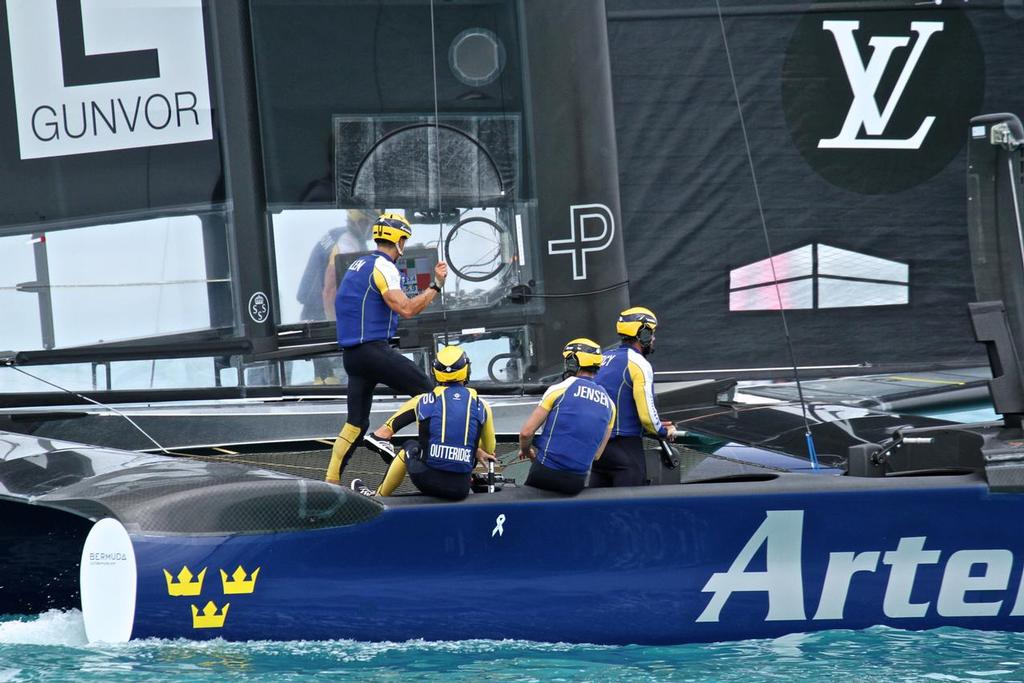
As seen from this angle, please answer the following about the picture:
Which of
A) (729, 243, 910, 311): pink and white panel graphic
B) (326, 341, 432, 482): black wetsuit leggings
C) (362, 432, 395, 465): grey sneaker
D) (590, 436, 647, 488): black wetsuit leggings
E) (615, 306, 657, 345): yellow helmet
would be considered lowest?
(590, 436, 647, 488): black wetsuit leggings

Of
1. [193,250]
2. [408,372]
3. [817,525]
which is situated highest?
[193,250]

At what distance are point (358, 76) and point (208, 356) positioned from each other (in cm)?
145

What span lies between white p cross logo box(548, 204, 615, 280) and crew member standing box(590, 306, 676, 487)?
1.05 meters

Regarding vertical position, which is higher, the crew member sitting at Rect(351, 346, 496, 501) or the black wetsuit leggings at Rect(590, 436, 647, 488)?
the crew member sitting at Rect(351, 346, 496, 501)

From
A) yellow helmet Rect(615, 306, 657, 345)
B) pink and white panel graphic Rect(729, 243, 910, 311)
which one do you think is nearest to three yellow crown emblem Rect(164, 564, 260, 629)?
yellow helmet Rect(615, 306, 657, 345)

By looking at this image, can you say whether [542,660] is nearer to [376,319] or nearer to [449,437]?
[449,437]

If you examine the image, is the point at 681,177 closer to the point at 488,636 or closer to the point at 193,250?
the point at 193,250

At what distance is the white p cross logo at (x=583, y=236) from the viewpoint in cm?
572

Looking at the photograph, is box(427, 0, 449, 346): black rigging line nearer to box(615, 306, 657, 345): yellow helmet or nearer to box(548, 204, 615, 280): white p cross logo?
box(548, 204, 615, 280): white p cross logo

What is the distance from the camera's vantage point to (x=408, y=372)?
15.9 feet

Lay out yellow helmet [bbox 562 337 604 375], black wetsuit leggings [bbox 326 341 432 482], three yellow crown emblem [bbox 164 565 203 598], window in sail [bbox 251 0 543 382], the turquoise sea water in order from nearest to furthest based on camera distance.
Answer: the turquoise sea water
three yellow crown emblem [bbox 164 565 203 598]
yellow helmet [bbox 562 337 604 375]
black wetsuit leggings [bbox 326 341 432 482]
window in sail [bbox 251 0 543 382]

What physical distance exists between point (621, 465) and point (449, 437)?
812mm

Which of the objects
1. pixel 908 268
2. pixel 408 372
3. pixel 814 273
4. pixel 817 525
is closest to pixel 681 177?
pixel 814 273

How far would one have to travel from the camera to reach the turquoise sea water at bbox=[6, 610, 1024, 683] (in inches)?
139
